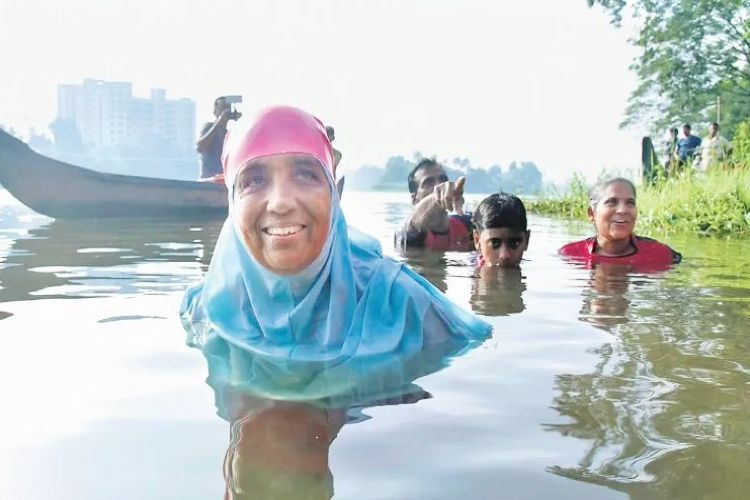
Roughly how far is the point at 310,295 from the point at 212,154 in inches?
431

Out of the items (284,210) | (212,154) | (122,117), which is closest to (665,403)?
(284,210)

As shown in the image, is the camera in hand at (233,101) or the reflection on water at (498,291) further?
the camera in hand at (233,101)

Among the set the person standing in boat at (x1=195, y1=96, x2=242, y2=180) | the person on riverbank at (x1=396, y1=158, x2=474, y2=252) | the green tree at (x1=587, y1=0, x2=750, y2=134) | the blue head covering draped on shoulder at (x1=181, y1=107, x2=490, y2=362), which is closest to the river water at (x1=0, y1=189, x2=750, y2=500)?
the blue head covering draped on shoulder at (x1=181, y1=107, x2=490, y2=362)

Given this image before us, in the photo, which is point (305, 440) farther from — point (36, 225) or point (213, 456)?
point (36, 225)

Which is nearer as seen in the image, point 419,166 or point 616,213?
point 616,213

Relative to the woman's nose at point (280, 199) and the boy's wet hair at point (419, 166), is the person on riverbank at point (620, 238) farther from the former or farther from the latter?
the woman's nose at point (280, 199)

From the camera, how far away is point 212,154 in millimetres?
13352

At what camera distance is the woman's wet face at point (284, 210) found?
2.76 meters

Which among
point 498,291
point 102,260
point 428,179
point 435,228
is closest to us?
point 498,291

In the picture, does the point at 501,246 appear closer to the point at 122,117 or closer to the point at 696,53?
the point at 696,53

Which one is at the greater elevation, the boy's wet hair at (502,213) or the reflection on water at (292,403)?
the boy's wet hair at (502,213)

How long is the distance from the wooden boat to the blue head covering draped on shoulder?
10.5 meters

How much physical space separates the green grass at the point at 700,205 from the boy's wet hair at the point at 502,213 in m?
4.81

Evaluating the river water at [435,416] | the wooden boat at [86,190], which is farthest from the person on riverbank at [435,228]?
the wooden boat at [86,190]
